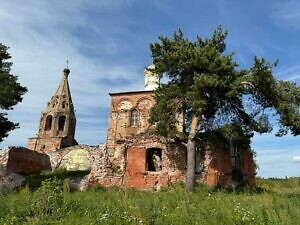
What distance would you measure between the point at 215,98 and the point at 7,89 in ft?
32.8

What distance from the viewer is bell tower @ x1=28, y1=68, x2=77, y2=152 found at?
34.2 meters

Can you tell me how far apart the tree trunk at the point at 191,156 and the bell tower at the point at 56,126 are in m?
20.2

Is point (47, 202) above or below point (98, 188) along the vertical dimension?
below

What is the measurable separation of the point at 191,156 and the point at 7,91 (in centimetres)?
918

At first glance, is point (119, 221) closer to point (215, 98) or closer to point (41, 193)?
point (41, 193)

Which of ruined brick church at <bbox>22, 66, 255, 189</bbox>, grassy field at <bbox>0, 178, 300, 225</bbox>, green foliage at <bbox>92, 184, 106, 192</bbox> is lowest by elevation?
grassy field at <bbox>0, 178, 300, 225</bbox>

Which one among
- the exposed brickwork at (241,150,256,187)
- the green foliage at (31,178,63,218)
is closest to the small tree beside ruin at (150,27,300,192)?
the exposed brickwork at (241,150,256,187)

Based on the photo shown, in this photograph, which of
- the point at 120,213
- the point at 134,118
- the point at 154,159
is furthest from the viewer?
the point at 134,118

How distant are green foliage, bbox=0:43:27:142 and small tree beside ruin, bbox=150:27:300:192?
685 centimetres

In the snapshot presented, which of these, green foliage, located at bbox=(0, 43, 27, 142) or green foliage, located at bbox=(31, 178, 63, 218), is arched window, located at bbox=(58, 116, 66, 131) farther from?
green foliage, located at bbox=(31, 178, 63, 218)

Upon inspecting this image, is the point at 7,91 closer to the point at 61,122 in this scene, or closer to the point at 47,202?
the point at 47,202

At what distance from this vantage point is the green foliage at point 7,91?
15672 mm

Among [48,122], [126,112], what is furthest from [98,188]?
[48,122]

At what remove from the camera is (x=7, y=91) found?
15633mm
